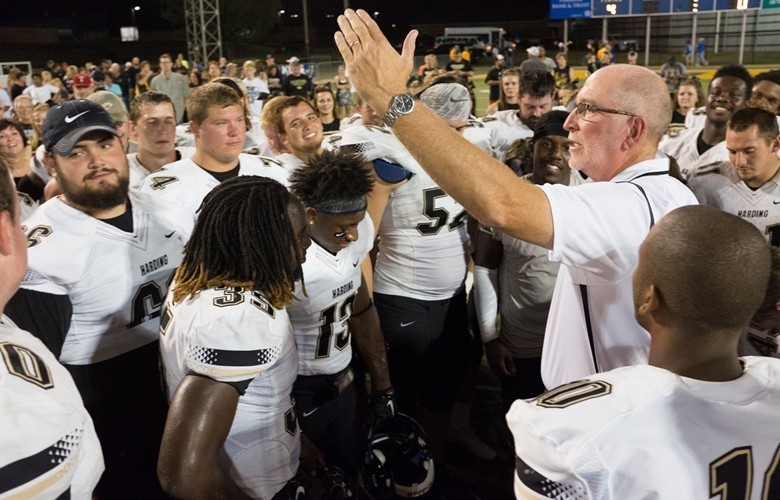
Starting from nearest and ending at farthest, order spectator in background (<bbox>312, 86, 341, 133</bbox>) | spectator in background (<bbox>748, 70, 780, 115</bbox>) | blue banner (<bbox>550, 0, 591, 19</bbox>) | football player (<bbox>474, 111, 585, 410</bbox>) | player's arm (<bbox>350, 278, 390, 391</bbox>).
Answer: player's arm (<bbox>350, 278, 390, 391</bbox>) → football player (<bbox>474, 111, 585, 410</bbox>) → spectator in background (<bbox>748, 70, 780, 115</bbox>) → spectator in background (<bbox>312, 86, 341, 133</bbox>) → blue banner (<bbox>550, 0, 591, 19</bbox>)

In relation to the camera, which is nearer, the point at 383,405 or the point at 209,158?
the point at 383,405

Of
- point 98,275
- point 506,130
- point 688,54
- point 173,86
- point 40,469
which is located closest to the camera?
point 40,469

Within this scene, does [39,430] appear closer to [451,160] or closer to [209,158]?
[451,160]

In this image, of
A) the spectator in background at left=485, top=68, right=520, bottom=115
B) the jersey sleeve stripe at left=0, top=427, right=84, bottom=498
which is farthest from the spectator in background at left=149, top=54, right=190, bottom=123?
the jersey sleeve stripe at left=0, top=427, right=84, bottom=498

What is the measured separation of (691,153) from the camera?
4895mm

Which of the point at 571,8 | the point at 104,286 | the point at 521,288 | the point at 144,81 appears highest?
the point at 571,8

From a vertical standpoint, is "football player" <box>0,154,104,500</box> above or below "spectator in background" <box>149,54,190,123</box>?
A: below

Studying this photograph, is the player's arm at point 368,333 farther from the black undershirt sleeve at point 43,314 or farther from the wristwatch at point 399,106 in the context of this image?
the wristwatch at point 399,106

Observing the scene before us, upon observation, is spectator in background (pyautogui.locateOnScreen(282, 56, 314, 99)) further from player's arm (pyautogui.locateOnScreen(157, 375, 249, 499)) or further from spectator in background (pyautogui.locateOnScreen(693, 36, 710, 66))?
spectator in background (pyautogui.locateOnScreen(693, 36, 710, 66))

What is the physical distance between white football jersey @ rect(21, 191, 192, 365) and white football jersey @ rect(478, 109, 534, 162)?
3430mm

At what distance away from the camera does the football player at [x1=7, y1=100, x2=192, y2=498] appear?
2705 millimetres

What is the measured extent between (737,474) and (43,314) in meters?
2.55

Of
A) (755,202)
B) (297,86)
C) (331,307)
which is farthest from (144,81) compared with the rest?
(755,202)

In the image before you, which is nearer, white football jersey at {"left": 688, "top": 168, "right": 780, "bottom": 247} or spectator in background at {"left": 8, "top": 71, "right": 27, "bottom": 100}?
white football jersey at {"left": 688, "top": 168, "right": 780, "bottom": 247}
